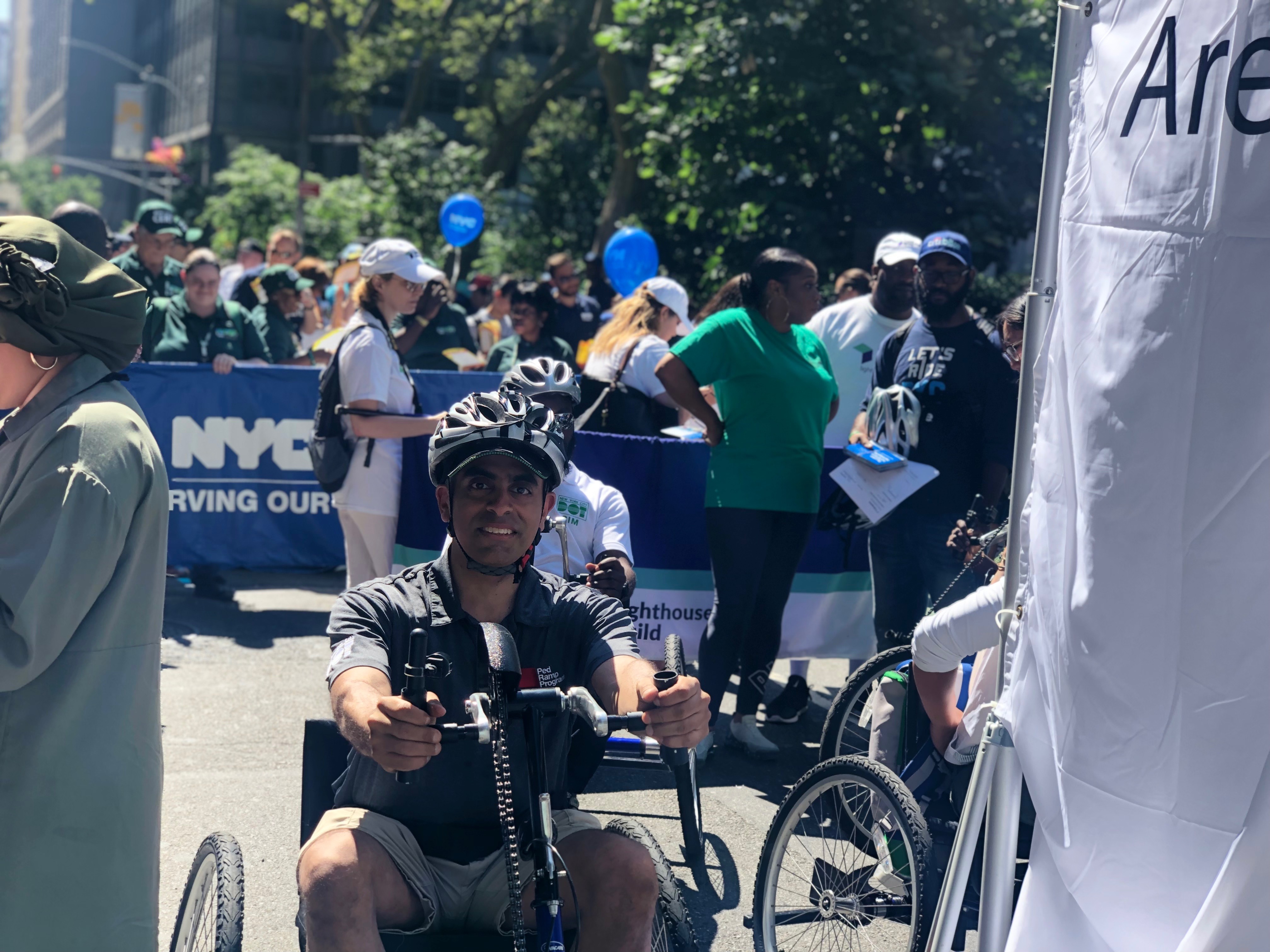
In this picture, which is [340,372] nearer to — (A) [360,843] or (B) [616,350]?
(B) [616,350]

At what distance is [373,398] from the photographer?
641 cm

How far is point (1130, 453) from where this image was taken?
8.64ft

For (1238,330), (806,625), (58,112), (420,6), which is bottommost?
(806,625)

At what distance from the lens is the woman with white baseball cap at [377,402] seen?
6367mm

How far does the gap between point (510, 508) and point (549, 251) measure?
2606cm

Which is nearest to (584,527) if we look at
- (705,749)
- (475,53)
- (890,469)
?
(705,749)

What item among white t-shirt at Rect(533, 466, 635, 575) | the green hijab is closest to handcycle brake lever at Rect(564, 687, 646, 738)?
the green hijab

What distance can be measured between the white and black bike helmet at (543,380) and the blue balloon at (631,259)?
6406 mm

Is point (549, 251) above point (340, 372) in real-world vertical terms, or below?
above

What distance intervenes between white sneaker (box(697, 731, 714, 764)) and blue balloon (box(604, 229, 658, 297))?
19.0 feet

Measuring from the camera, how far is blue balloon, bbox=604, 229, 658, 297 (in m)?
11.5

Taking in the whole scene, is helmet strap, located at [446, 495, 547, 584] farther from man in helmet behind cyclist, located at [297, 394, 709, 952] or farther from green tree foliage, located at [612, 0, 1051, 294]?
green tree foliage, located at [612, 0, 1051, 294]

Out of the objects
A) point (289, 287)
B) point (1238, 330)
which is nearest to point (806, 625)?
point (1238, 330)

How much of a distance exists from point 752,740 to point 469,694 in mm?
3412
